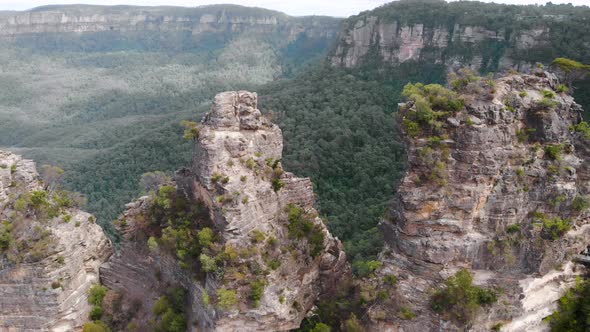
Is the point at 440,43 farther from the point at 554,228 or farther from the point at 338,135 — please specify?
the point at 554,228

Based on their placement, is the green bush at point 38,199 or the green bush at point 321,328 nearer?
the green bush at point 321,328

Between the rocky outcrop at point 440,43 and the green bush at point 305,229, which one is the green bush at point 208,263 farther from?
the rocky outcrop at point 440,43

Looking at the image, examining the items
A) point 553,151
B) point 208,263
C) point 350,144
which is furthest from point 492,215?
point 350,144

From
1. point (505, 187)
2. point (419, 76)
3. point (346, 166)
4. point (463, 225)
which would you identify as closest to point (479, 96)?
point (505, 187)

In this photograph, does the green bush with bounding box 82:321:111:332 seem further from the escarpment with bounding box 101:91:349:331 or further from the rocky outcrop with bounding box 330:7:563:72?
the rocky outcrop with bounding box 330:7:563:72

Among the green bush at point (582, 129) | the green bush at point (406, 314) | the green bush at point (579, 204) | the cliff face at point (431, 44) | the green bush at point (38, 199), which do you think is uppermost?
the cliff face at point (431, 44)

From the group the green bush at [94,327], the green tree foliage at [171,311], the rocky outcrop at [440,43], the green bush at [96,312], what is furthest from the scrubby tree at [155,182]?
the rocky outcrop at [440,43]

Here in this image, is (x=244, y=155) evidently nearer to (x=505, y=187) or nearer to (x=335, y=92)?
(x=505, y=187)
